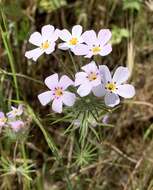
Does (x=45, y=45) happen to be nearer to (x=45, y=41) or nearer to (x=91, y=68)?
(x=45, y=41)

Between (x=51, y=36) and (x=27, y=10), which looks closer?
(x=51, y=36)

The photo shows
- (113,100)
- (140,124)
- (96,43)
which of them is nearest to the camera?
(113,100)

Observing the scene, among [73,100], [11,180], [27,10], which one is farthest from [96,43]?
[27,10]

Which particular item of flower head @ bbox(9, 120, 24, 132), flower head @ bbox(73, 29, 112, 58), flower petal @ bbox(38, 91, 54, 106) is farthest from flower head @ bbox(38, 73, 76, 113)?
flower head @ bbox(9, 120, 24, 132)

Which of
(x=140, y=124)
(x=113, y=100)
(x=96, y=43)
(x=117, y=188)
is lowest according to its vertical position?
(x=117, y=188)

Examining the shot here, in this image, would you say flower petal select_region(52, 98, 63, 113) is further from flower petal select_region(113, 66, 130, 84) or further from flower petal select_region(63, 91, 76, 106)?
flower petal select_region(113, 66, 130, 84)

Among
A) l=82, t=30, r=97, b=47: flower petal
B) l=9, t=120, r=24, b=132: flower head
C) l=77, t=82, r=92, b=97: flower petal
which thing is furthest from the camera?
l=9, t=120, r=24, b=132: flower head

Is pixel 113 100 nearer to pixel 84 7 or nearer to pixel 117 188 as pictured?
pixel 117 188
